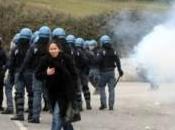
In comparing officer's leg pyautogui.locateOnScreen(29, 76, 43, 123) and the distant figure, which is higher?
→ the distant figure

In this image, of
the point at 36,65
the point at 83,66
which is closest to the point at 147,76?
the point at 83,66

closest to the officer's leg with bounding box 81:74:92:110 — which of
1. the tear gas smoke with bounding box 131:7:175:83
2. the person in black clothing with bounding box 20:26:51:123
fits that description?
the person in black clothing with bounding box 20:26:51:123

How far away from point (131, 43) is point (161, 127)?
25.4 m

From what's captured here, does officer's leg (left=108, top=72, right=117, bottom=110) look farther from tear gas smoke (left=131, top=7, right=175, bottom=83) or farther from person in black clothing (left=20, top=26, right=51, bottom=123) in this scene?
tear gas smoke (left=131, top=7, right=175, bottom=83)

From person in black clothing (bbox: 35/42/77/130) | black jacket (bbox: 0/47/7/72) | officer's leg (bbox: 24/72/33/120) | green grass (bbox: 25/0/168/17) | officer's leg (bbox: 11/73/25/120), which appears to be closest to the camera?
person in black clothing (bbox: 35/42/77/130)

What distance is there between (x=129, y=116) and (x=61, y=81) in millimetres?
7641

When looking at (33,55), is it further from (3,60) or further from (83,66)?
(83,66)

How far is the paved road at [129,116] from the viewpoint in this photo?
17.6 metres

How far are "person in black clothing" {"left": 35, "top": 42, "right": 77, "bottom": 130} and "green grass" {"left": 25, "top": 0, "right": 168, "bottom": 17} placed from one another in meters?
43.3

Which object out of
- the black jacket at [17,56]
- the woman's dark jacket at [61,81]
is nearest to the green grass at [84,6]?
the black jacket at [17,56]

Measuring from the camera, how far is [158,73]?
28844 millimetres

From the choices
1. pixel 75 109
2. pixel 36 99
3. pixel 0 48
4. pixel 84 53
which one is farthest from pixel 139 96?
pixel 75 109

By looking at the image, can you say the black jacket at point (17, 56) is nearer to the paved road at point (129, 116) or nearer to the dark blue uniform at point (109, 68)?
the paved road at point (129, 116)

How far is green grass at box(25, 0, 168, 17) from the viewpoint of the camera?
5897 centimetres
